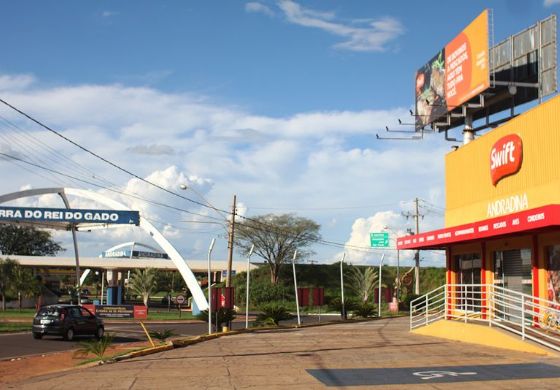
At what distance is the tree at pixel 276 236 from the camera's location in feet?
264

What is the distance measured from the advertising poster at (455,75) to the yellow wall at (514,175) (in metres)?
3.70

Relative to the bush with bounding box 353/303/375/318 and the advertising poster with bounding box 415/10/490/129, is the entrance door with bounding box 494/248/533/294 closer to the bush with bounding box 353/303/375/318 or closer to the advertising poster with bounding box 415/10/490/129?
the advertising poster with bounding box 415/10/490/129

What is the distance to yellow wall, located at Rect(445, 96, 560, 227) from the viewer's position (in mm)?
20453

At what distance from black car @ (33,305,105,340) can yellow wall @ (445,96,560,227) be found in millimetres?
16137

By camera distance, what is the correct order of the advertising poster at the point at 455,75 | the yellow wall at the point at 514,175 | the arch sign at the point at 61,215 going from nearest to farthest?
the yellow wall at the point at 514,175
the advertising poster at the point at 455,75
the arch sign at the point at 61,215

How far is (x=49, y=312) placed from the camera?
2769 centimetres

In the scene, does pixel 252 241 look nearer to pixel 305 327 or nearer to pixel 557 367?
pixel 305 327

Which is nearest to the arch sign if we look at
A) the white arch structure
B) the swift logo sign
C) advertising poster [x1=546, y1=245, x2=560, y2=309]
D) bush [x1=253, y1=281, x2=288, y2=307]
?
the white arch structure

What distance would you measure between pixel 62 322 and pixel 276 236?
5474cm

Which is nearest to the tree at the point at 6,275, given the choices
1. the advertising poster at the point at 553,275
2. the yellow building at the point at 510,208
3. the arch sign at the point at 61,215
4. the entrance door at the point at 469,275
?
the arch sign at the point at 61,215

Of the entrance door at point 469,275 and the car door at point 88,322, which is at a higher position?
the entrance door at point 469,275

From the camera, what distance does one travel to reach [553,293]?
2034cm

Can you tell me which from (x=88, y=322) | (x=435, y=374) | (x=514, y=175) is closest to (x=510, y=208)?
(x=514, y=175)

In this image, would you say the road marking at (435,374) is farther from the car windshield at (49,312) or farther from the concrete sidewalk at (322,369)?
the car windshield at (49,312)
